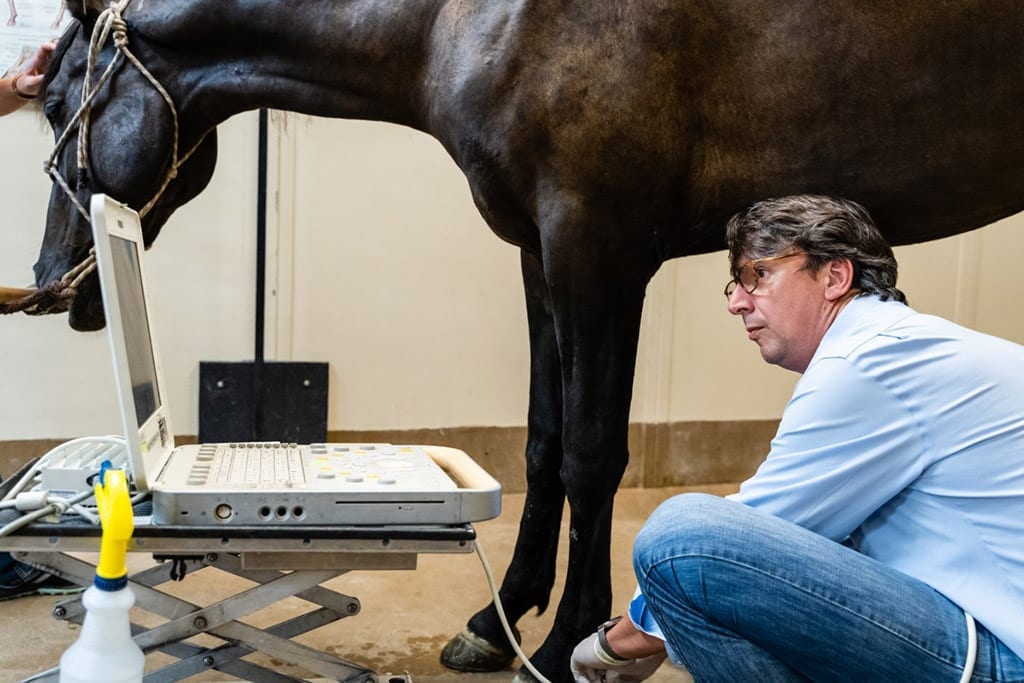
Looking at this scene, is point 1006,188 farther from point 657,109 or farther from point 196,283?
point 196,283

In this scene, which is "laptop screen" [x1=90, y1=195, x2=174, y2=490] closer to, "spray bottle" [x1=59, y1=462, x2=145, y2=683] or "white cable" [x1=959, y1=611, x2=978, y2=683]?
"spray bottle" [x1=59, y1=462, x2=145, y2=683]

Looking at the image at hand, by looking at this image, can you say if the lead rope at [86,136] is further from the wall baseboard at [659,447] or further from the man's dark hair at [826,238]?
the wall baseboard at [659,447]

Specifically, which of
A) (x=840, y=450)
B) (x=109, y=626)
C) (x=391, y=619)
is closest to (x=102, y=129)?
(x=391, y=619)

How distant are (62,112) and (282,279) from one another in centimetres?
116

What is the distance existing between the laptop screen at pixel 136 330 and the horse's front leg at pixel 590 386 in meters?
0.61

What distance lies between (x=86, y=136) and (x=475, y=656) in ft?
3.83

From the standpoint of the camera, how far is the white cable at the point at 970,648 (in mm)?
1051

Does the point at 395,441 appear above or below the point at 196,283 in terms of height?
below

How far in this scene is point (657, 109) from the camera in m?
1.55

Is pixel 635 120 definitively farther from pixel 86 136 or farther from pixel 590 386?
pixel 86 136

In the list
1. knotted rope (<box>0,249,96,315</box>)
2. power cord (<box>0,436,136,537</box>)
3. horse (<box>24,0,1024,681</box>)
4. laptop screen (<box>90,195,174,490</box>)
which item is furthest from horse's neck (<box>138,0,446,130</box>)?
power cord (<box>0,436,136,537</box>)

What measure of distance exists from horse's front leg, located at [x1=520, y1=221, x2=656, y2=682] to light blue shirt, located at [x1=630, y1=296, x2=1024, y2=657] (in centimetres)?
47

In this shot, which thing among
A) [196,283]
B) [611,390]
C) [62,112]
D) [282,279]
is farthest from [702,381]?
[62,112]

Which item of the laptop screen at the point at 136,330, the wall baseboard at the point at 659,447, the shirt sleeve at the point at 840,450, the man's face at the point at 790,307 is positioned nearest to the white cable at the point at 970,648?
the shirt sleeve at the point at 840,450
